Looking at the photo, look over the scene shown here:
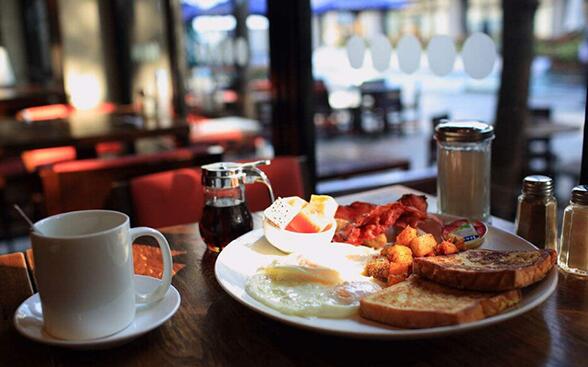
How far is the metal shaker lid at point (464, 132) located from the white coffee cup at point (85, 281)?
80 cm

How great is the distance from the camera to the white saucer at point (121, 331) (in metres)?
0.84

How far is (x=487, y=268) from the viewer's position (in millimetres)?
940

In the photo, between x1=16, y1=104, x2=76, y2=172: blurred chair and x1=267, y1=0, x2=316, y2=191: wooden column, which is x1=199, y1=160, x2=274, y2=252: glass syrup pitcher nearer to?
x1=267, y1=0, x2=316, y2=191: wooden column

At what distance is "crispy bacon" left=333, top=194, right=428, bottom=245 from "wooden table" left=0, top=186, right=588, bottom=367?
1.00ft

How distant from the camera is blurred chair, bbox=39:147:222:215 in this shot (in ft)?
7.54

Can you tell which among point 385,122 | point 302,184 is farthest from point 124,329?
point 385,122

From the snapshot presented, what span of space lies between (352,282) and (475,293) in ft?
0.66

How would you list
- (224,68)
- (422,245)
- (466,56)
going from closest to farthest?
(422,245) < (466,56) < (224,68)

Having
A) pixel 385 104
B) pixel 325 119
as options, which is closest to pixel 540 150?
pixel 385 104

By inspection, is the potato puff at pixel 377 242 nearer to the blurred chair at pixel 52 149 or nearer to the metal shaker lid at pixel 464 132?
the metal shaker lid at pixel 464 132

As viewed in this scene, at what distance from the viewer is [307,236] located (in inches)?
44.8

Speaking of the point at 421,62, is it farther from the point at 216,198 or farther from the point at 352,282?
the point at 352,282

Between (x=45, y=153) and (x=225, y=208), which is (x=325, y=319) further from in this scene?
(x=45, y=153)

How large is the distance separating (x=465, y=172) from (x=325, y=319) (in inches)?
26.8
